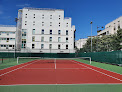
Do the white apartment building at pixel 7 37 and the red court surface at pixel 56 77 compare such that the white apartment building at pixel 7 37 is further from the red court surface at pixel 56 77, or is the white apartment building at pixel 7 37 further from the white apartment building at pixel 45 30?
the red court surface at pixel 56 77

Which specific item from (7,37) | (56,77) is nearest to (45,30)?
(7,37)

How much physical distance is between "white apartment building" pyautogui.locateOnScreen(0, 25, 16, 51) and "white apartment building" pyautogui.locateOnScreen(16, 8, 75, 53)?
19.4ft

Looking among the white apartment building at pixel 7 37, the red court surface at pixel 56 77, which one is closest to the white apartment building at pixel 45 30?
the white apartment building at pixel 7 37

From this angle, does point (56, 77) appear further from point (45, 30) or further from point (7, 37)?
point (7, 37)

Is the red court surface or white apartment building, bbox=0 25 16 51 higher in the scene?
white apartment building, bbox=0 25 16 51

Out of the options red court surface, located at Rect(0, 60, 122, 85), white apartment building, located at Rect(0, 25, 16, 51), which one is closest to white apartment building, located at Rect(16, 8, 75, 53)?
white apartment building, located at Rect(0, 25, 16, 51)

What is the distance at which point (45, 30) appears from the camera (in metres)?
57.1

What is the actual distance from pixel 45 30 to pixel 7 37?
17458 mm

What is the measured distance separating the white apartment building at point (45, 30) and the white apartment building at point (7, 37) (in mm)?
5920

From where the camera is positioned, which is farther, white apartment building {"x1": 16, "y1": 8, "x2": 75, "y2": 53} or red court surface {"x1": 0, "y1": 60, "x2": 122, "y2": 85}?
white apartment building {"x1": 16, "y1": 8, "x2": 75, "y2": 53}

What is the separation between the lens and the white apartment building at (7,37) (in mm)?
60094

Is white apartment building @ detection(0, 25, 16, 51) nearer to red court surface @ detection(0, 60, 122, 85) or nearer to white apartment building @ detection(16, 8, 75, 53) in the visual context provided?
white apartment building @ detection(16, 8, 75, 53)

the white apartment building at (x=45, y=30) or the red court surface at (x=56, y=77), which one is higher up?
the white apartment building at (x=45, y=30)

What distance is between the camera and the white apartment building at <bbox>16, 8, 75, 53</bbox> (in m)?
56.8
